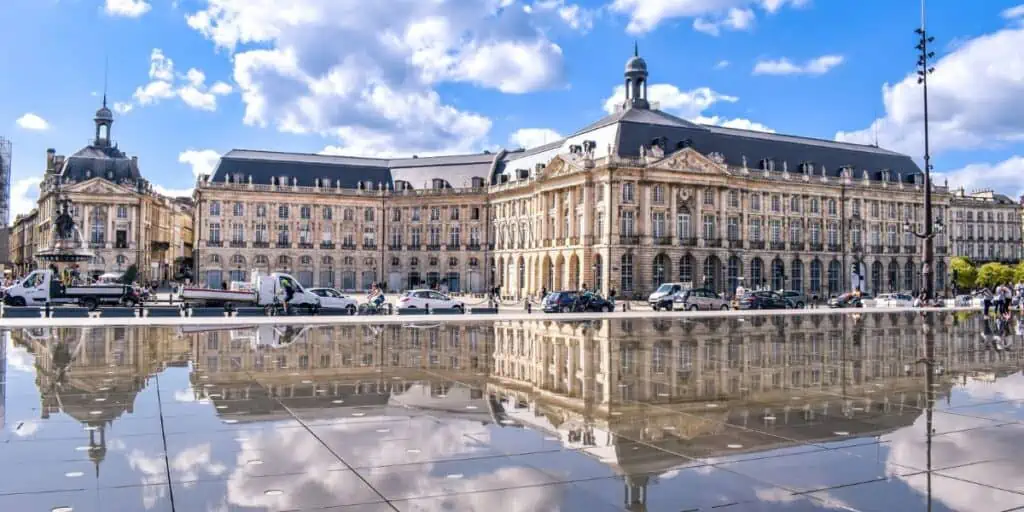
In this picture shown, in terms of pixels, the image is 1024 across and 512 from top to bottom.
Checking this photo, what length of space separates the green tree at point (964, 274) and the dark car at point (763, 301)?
64.6m

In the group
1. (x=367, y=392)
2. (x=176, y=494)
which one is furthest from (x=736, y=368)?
(x=176, y=494)

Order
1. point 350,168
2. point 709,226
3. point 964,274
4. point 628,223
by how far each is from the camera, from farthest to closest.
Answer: point 964,274, point 350,168, point 709,226, point 628,223

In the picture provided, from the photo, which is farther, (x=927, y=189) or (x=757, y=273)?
(x=757, y=273)

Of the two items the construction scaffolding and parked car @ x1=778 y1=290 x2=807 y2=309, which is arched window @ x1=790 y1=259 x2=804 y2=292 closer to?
parked car @ x1=778 y1=290 x2=807 y2=309

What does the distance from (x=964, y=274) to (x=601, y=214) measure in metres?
62.3

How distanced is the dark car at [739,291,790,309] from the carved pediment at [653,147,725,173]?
2163 cm

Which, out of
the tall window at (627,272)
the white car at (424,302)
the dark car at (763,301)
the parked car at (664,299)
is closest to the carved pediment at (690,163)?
the tall window at (627,272)

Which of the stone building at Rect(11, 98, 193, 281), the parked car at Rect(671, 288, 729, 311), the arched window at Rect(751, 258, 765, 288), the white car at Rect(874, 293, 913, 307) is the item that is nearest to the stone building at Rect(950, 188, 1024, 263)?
the arched window at Rect(751, 258, 765, 288)

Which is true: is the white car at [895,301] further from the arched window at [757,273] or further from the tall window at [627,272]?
the tall window at [627,272]

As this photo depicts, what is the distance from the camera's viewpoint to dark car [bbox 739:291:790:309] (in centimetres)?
5562

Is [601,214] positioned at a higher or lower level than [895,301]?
higher

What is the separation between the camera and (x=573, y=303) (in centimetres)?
5025

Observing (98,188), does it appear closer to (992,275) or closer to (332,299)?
(332,299)

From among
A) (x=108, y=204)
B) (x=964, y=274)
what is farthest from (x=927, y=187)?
(x=108, y=204)
